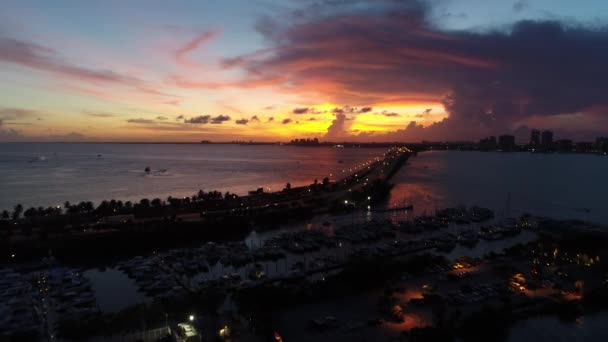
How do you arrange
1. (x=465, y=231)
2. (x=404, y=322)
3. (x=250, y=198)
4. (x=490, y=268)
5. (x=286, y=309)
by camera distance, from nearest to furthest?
(x=404, y=322)
(x=286, y=309)
(x=490, y=268)
(x=465, y=231)
(x=250, y=198)

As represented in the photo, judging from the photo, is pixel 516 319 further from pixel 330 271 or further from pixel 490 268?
pixel 330 271

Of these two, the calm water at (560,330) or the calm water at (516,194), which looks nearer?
the calm water at (560,330)

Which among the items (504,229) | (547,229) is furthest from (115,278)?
(547,229)

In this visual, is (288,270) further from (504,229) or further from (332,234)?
(504,229)

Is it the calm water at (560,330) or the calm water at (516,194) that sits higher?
the calm water at (516,194)

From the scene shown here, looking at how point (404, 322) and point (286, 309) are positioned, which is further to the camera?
point (286, 309)

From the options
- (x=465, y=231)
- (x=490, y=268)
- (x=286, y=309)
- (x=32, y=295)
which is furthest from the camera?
(x=465, y=231)

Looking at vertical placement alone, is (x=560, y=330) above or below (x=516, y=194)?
below

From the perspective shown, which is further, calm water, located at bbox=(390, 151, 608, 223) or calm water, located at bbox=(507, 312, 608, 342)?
calm water, located at bbox=(390, 151, 608, 223)

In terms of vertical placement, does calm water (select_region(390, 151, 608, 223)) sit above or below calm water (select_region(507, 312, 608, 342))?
above
